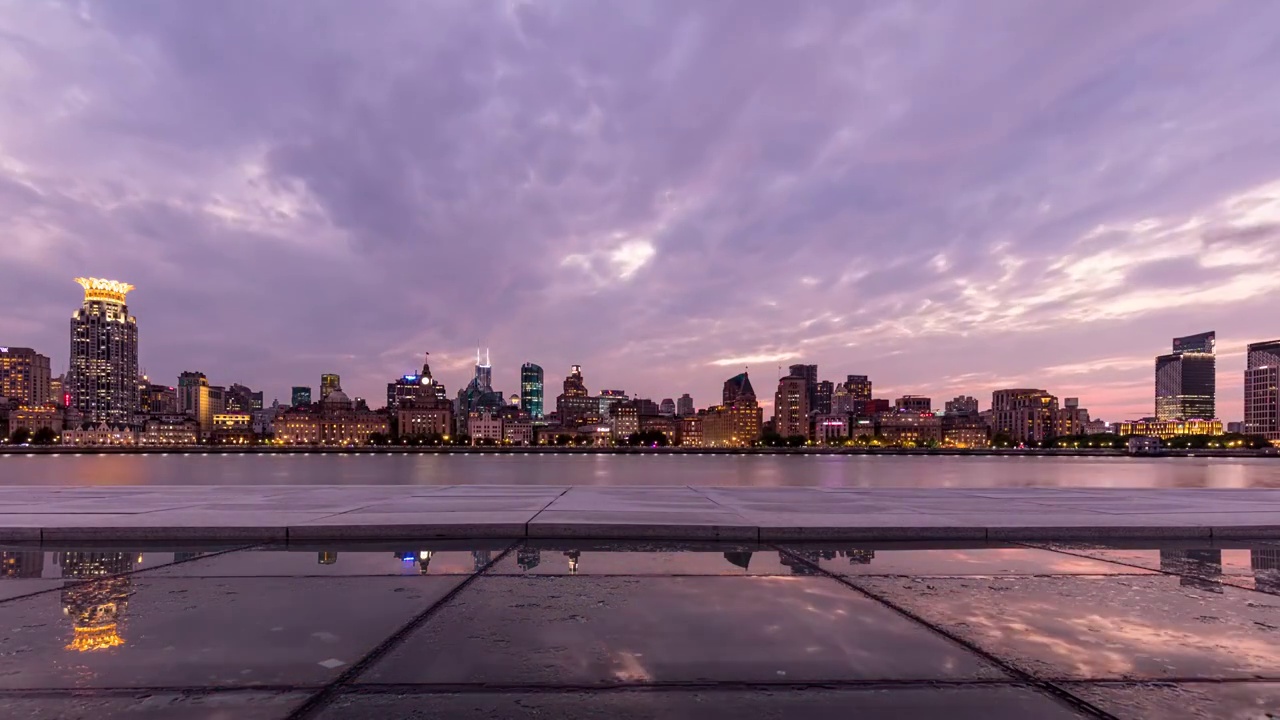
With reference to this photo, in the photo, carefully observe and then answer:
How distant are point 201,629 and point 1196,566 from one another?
11322 millimetres

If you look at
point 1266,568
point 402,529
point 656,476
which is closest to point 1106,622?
point 1266,568

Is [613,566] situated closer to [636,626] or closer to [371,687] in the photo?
[636,626]

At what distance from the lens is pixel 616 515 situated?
41.1 feet

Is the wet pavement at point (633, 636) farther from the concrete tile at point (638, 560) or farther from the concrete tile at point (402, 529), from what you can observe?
the concrete tile at point (402, 529)

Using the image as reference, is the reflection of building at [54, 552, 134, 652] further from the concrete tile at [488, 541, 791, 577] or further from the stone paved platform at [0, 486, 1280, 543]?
the concrete tile at [488, 541, 791, 577]

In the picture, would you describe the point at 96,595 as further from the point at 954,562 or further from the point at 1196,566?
the point at 1196,566

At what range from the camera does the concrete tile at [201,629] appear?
4.88m

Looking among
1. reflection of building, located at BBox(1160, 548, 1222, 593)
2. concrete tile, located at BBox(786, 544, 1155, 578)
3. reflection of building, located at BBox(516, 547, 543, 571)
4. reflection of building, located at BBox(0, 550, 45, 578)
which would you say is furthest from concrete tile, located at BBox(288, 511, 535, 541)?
reflection of building, located at BBox(1160, 548, 1222, 593)

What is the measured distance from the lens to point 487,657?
5.25 meters

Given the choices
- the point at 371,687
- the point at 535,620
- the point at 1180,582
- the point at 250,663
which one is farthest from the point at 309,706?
the point at 1180,582

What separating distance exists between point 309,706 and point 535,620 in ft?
7.35

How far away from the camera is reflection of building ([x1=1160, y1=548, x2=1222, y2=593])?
788cm

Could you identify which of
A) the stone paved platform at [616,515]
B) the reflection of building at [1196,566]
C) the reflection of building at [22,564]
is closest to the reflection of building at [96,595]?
the reflection of building at [22,564]

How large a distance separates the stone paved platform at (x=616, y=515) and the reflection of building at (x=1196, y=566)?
56.1 inches
